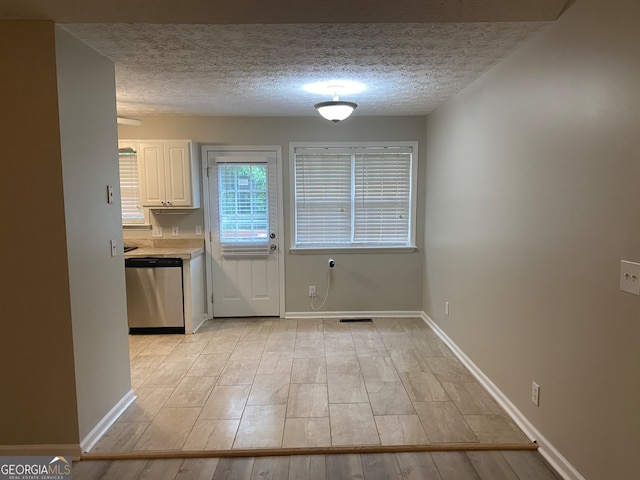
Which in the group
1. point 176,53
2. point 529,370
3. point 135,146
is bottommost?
point 529,370

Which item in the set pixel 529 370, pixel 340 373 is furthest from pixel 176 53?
pixel 529 370

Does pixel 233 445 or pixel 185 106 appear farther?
pixel 185 106

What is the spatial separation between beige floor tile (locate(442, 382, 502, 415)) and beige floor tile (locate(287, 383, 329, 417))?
91 cm

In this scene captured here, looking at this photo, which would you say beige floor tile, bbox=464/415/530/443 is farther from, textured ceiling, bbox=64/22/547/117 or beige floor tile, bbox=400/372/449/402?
textured ceiling, bbox=64/22/547/117

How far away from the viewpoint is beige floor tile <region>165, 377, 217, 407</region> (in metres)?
2.77

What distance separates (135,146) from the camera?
4.27m

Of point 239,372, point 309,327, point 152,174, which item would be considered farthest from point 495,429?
point 152,174

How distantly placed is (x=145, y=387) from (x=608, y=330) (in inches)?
118

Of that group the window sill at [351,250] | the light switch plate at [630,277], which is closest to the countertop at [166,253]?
the window sill at [351,250]

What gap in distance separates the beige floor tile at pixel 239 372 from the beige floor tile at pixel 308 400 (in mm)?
403

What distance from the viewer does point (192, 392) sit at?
2.93 metres

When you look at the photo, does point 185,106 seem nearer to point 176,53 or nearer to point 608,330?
point 176,53

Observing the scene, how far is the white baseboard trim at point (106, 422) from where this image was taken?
2234 millimetres

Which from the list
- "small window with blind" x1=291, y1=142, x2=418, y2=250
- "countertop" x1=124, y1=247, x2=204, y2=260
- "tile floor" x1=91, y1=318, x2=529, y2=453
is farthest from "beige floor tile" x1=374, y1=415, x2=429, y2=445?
"countertop" x1=124, y1=247, x2=204, y2=260
